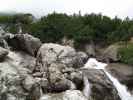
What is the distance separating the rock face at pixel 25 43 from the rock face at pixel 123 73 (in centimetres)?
758

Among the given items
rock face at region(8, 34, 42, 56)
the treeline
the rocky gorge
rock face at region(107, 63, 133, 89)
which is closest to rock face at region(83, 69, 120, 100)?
the rocky gorge

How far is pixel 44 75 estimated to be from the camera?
2222cm

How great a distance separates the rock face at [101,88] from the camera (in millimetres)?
23594

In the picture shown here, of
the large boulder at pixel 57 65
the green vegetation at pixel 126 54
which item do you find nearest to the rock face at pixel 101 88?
the large boulder at pixel 57 65

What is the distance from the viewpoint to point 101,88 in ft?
78.6

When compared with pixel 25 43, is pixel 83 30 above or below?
below

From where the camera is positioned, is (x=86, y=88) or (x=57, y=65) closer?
(x=57, y=65)

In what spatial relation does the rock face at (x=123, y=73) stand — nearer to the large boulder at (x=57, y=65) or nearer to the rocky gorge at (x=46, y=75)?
the rocky gorge at (x=46, y=75)

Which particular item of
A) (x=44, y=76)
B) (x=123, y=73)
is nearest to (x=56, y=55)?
(x=44, y=76)

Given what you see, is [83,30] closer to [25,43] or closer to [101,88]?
[25,43]

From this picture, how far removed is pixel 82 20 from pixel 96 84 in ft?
76.3

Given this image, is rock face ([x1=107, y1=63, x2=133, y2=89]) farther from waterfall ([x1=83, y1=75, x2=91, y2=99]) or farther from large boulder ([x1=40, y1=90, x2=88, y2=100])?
large boulder ([x1=40, y1=90, x2=88, y2=100])

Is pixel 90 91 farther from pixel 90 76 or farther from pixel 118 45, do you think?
pixel 118 45

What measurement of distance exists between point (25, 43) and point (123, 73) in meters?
9.42
